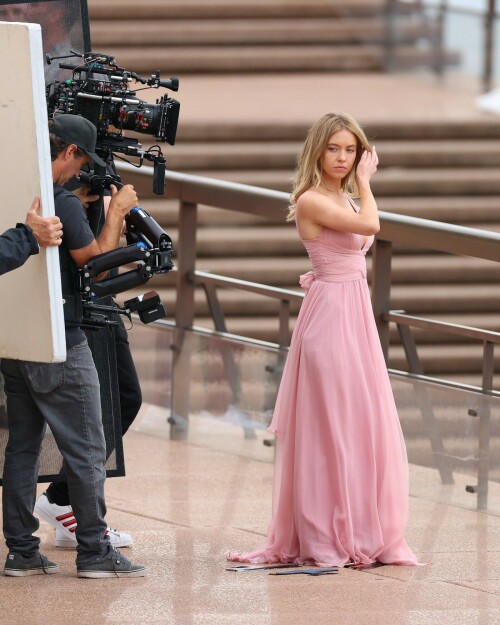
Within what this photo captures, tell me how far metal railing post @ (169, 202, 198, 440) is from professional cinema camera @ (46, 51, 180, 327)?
8.78 feet

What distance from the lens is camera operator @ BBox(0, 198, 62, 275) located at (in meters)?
5.07

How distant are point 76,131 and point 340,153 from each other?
1067 millimetres

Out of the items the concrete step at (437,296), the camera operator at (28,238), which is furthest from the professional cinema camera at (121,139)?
the concrete step at (437,296)

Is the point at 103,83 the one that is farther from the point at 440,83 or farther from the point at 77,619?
the point at 440,83

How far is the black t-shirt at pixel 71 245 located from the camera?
5.34 metres

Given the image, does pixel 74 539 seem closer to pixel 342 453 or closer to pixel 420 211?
pixel 342 453

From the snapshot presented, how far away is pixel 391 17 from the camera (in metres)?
14.9

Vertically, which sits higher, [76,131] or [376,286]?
[76,131]

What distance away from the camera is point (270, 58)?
14.9m

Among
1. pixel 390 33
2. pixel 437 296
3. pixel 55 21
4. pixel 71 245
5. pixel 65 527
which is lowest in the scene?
pixel 437 296

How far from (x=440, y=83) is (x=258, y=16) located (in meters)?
1.88

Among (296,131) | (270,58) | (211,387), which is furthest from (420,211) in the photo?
(211,387)

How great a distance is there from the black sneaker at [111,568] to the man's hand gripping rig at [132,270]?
33.3 inches

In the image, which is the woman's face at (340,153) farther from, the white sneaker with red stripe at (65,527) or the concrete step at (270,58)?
the concrete step at (270,58)
